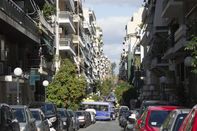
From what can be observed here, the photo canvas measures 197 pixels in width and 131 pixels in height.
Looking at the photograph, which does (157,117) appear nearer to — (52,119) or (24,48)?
(52,119)

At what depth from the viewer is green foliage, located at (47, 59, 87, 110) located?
60188 mm

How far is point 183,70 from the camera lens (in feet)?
158

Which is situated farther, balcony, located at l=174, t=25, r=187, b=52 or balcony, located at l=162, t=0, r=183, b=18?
balcony, located at l=162, t=0, r=183, b=18

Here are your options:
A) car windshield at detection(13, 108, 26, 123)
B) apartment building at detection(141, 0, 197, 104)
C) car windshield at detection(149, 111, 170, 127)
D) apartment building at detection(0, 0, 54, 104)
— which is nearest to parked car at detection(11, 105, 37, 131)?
car windshield at detection(13, 108, 26, 123)

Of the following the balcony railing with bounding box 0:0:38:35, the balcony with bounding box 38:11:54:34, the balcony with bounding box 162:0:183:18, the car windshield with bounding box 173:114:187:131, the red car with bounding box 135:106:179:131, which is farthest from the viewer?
the balcony with bounding box 38:11:54:34

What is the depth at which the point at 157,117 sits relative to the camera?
1817 cm

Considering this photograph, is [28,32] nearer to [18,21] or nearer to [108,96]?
[18,21]

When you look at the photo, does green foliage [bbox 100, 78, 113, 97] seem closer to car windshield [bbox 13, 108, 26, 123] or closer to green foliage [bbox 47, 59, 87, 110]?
green foliage [bbox 47, 59, 87, 110]

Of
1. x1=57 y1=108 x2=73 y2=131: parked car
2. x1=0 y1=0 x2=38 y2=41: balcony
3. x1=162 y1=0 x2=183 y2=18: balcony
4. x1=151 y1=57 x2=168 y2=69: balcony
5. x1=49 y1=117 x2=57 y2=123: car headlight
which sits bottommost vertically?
x1=57 y1=108 x2=73 y2=131: parked car

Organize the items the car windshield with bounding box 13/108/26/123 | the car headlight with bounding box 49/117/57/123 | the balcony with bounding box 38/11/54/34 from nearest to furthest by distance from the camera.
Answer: the car windshield with bounding box 13/108/26/123
the car headlight with bounding box 49/117/57/123
the balcony with bounding box 38/11/54/34

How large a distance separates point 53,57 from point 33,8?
1498 centimetres

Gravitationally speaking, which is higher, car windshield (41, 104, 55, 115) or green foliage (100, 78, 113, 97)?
green foliage (100, 78, 113, 97)

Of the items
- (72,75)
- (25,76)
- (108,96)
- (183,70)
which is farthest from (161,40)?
(108,96)

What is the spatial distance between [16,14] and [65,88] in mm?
22660
